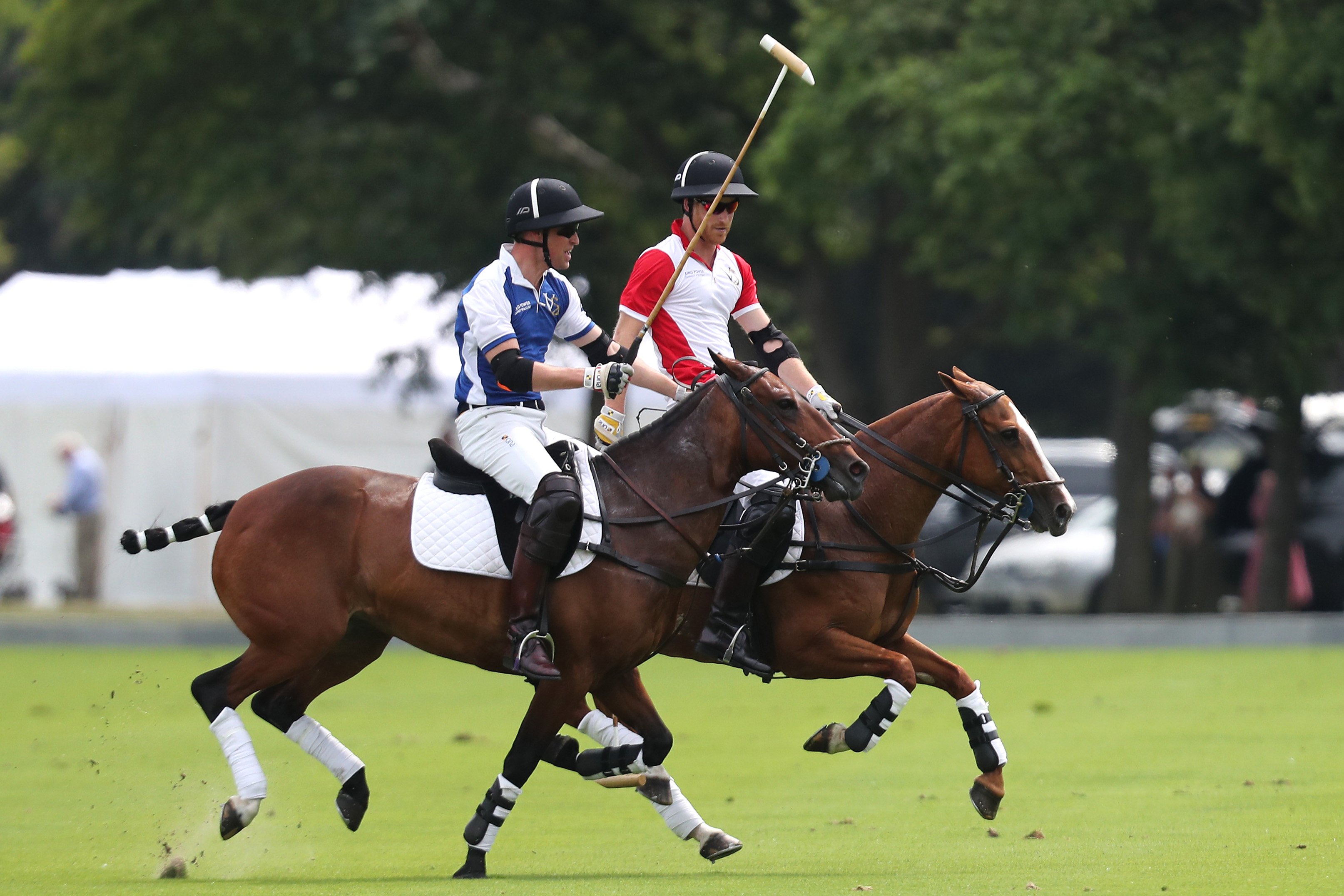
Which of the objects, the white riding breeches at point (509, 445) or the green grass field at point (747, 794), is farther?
the white riding breeches at point (509, 445)

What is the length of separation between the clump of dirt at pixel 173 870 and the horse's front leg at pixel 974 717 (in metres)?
3.20

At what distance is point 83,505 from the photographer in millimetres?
24109

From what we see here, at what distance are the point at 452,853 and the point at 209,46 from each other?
623 inches

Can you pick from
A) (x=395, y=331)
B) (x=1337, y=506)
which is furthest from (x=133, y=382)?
(x=1337, y=506)

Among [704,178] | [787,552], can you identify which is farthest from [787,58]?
[787,552]

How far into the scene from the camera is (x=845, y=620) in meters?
9.02

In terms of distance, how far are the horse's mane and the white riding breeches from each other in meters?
0.41

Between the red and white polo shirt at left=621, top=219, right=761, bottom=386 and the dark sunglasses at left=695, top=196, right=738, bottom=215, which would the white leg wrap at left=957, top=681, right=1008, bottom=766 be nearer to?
the red and white polo shirt at left=621, top=219, right=761, bottom=386

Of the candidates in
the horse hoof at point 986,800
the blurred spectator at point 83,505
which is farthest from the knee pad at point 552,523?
the blurred spectator at point 83,505

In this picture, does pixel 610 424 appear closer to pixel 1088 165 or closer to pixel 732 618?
pixel 732 618

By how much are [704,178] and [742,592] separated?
189 cm

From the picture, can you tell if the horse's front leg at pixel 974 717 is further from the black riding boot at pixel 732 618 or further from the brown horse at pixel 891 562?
the black riding boot at pixel 732 618

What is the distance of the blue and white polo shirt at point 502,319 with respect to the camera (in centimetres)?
814

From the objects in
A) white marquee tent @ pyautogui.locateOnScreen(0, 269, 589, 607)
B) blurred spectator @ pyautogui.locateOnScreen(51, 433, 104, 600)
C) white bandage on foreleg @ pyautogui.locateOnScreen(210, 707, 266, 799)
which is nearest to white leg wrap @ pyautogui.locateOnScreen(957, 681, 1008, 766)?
white bandage on foreleg @ pyautogui.locateOnScreen(210, 707, 266, 799)
